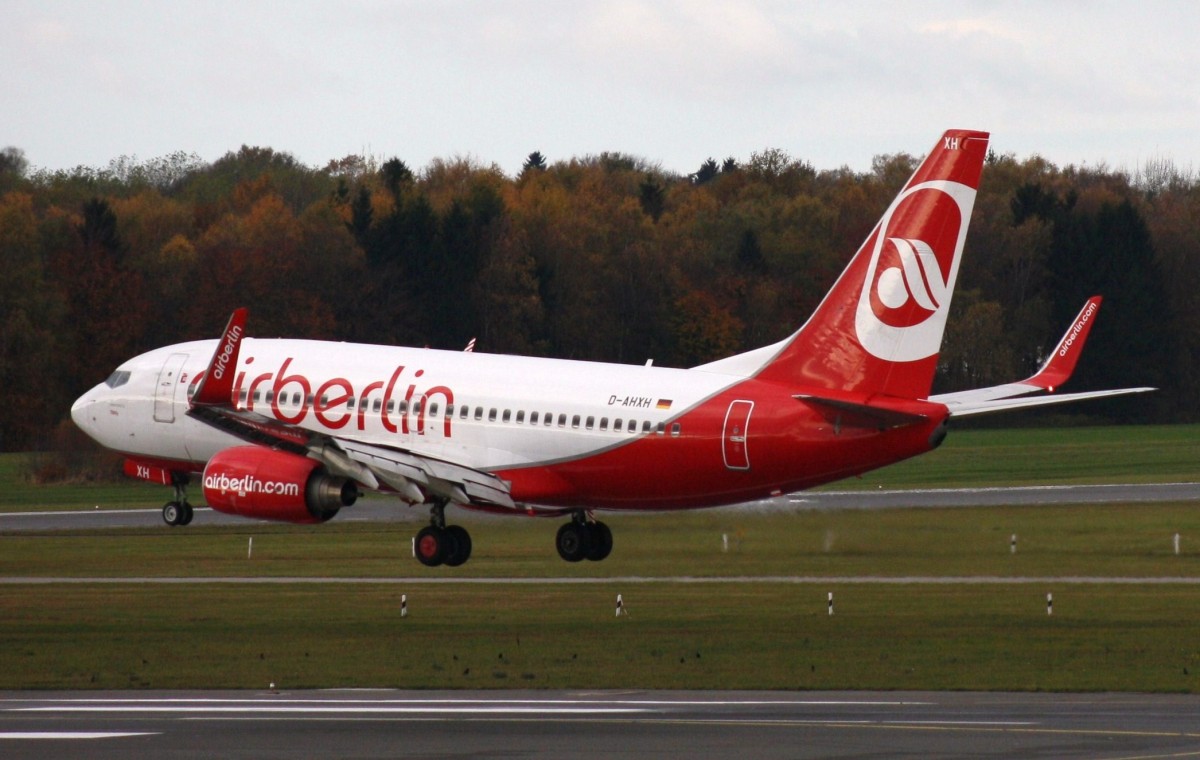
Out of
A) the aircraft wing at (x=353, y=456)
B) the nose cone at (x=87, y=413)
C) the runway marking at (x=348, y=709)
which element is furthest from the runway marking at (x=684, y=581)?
the runway marking at (x=348, y=709)

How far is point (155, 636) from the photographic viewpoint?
141 feet

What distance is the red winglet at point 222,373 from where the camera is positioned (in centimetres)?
4600

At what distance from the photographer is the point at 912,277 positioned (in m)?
42.6

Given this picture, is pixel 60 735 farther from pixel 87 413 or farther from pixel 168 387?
pixel 87 413

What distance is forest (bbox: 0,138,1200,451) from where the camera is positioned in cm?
11438

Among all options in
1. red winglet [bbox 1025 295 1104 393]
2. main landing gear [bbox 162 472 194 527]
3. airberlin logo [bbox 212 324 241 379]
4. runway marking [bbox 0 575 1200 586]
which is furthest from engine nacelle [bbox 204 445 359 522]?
red winglet [bbox 1025 295 1104 393]

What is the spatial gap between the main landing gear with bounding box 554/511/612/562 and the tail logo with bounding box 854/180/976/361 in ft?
31.8

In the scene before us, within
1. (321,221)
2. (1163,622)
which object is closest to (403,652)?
(1163,622)

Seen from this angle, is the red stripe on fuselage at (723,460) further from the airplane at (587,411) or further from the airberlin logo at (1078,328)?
the airberlin logo at (1078,328)

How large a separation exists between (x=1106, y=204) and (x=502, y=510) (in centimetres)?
10529

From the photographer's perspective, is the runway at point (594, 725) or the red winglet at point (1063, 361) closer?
the runway at point (594, 725)

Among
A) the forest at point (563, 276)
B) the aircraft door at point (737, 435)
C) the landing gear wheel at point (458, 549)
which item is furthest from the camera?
the forest at point (563, 276)

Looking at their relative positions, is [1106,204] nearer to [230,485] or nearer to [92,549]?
[92,549]

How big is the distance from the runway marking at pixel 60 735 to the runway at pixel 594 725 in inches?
1.6
